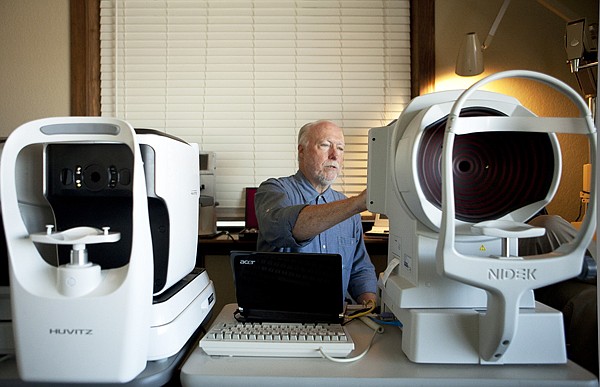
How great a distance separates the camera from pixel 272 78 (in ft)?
8.64

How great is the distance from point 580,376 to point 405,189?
44 centimetres

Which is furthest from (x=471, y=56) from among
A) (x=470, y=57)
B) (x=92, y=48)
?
(x=92, y=48)

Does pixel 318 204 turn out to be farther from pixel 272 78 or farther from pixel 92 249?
pixel 272 78

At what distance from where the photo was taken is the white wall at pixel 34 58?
2.64 meters

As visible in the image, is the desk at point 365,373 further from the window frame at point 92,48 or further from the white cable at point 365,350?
the window frame at point 92,48

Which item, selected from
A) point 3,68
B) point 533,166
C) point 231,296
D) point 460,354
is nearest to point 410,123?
point 533,166

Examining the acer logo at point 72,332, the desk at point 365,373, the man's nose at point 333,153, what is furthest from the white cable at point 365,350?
the man's nose at point 333,153

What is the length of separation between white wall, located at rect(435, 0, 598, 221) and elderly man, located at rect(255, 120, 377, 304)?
94 cm

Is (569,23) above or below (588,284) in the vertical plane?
above

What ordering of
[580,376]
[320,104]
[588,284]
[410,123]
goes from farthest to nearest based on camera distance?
[320,104] → [588,284] → [410,123] → [580,376]

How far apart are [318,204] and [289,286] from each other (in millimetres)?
613

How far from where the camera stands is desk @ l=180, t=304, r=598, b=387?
0.80 metres

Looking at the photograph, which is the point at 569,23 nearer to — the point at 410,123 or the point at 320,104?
the point at 320,104

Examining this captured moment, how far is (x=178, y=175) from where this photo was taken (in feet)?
3.06
